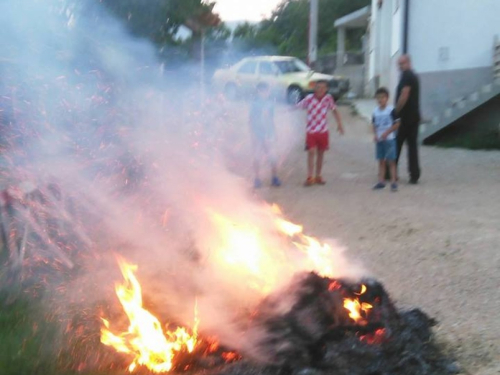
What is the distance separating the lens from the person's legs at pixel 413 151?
9891 mm

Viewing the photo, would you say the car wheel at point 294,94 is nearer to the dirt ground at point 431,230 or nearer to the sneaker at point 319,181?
the dirt ground at point 431,230

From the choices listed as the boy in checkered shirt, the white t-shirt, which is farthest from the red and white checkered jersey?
the white t-shirt

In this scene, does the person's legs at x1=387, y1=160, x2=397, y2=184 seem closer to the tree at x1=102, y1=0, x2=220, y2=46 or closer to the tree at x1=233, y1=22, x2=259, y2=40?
the tree at x1=233, y1=22, x2=259, y2=40

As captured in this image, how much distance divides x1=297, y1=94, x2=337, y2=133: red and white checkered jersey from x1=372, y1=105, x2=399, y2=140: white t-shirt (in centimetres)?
68

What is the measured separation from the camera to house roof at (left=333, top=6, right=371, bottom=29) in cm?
2912

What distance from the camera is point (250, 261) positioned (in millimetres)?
5223

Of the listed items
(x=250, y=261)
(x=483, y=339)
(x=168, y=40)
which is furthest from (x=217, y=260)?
(x=168, y=40)

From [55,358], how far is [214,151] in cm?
625

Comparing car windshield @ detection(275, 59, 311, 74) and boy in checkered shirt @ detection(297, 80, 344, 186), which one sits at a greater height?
car windshield @ detection(275, 59, 311, 74)

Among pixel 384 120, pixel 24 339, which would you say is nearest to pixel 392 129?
pixel 384 120

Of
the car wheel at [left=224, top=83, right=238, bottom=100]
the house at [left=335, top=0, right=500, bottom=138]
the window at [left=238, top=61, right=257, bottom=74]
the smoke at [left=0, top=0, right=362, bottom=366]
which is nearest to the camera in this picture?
the smoke at [left=0, top=0, right=362, bottom=366]

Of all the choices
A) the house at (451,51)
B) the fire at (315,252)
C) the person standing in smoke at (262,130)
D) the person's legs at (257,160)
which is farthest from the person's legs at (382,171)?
the house at (451,51)

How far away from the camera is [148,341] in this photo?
421 centimetres

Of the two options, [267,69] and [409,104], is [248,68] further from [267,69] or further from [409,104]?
[409,104]
